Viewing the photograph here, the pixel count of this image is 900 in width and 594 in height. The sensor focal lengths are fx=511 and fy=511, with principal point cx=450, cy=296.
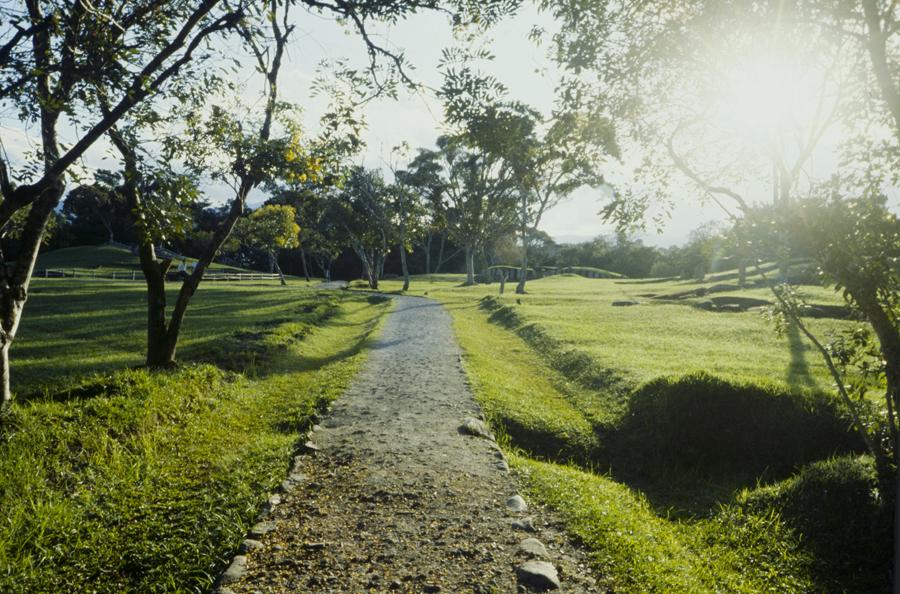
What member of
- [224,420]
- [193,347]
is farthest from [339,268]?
[224,420]

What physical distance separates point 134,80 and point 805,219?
968 cm

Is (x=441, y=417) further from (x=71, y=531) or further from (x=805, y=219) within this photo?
(x=805, y=219)

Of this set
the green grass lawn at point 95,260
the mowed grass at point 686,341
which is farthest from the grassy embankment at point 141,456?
the green grass lawn at point 95,260

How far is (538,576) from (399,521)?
6.24 feet

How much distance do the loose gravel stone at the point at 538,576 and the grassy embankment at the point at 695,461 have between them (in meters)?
0.63

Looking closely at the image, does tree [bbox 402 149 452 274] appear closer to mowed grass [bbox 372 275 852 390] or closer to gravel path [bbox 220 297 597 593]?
mowed grass [bbox 372 275 852 390]

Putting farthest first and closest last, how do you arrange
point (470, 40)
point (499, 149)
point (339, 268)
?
point (339, 268) → point (470, 40) → point (499, 149)

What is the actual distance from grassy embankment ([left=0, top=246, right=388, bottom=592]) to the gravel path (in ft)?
1.75

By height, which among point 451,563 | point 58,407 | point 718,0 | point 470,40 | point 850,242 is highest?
point 718,0

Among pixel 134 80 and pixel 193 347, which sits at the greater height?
pixel 134 80

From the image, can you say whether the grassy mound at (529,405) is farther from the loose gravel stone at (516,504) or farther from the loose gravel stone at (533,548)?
the loose gravel stone at (533,548)

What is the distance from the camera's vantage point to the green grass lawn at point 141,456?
17.7 feet

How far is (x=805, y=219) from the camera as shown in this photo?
21.6 ft

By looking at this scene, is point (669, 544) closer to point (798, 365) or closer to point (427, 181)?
point (798, 365)
